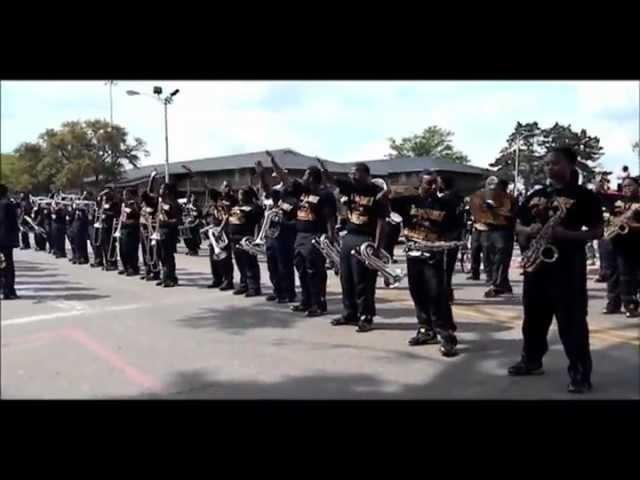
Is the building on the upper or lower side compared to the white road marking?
upper

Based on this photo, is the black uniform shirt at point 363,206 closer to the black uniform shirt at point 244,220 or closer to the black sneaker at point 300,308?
the black sneaker at point 300,308

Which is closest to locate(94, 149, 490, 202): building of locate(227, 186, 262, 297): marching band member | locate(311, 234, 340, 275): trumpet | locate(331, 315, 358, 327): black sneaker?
locate(311, 234, 340, 275): trumpet

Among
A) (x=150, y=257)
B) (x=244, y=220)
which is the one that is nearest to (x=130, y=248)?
(x=150, y=257)

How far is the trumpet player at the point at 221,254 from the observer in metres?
5.21

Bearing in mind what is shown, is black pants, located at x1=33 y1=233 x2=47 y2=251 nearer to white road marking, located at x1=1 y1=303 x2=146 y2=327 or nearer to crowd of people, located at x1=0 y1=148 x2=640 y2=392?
crowd of people, located at x1=0 y1=148 x2=640 y2=392

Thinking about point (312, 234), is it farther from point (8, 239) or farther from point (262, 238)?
point (8, 239)

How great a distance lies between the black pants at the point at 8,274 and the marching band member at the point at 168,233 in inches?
47.4

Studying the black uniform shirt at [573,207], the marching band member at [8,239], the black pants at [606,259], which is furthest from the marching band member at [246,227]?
the black pants at [606,259]

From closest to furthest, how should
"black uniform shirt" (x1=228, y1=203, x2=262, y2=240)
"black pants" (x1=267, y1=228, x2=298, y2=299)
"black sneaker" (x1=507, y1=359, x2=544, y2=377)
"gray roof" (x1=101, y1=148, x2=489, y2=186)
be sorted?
1. "gray roof" (x1=101, y1=148, x2=489, y2=186)
2. "black sneaker" (x1=507, y1=359, x2=544, y2=377)
3. "black pants" (x1=267, y1=228, x2=298, y2=299)
4. "black uniform shirt" (x1=228, y1=203, x2=262, y2=240)

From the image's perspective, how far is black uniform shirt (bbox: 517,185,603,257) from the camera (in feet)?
11.9

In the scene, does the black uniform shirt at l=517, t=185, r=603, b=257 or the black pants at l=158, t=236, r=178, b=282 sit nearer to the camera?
the black uniform shirt at l=517, t=185, r=603, b=257

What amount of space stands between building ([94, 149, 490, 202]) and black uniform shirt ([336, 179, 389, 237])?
17 cm
